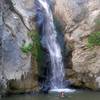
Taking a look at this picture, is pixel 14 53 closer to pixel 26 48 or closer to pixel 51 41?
pixel 26 48

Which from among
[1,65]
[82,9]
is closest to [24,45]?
[1,65]

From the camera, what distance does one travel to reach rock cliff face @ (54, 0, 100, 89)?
67.5ft

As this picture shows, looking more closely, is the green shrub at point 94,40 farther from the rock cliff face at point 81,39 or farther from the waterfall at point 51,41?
the waterfall at point 51,41

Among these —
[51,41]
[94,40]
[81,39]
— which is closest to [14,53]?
[51,41]

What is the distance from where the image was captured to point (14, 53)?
19.0 metres

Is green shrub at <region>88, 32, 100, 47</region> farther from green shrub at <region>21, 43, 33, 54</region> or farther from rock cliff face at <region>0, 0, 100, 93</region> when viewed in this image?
green shrub at <region>21, 43, 33, 54</region>

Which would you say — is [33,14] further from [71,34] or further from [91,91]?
[91,91]

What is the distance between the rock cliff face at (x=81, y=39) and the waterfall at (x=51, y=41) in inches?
24.1

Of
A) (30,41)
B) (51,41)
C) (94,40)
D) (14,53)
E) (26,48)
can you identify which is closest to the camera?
(14,53)

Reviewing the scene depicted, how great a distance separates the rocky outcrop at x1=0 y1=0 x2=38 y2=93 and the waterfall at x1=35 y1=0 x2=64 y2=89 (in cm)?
134

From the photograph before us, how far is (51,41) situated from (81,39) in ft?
6.23

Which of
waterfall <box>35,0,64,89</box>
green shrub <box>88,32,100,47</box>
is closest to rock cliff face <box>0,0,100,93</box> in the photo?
green shrub <box>88,32,100,47</box>

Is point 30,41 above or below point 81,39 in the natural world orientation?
below

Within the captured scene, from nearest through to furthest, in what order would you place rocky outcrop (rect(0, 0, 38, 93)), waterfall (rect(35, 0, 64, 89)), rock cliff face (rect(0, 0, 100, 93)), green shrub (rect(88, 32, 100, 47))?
rocky outcrop (rect(0, 0, 38, 93)), rock cliff face (rect(0, 0, 100, 93)), green shrub (rect(88, 32, 100, 47)), waterfall (rect(35, 0, 64, 89))
